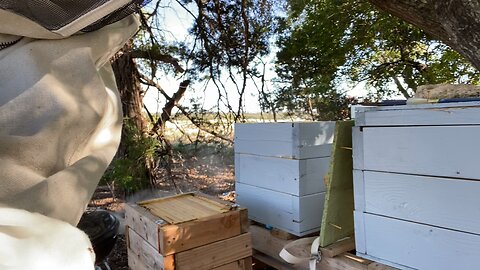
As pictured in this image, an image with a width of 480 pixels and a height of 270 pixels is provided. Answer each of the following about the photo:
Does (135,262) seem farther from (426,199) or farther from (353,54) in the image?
(353,54)

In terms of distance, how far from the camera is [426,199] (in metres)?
0.92

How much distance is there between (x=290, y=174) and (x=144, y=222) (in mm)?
594

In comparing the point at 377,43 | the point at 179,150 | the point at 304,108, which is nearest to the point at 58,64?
the point at 179,150

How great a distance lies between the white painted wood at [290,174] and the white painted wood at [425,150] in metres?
0.28

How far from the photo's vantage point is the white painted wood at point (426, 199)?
85 cm

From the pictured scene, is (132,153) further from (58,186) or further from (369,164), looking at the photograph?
(58,186)

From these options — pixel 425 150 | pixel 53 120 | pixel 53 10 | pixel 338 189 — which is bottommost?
pixel 338 189

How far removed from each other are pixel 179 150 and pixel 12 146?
8.58 ft

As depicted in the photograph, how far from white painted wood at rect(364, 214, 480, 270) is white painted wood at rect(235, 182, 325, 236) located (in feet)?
0.90

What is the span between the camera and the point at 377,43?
407cm

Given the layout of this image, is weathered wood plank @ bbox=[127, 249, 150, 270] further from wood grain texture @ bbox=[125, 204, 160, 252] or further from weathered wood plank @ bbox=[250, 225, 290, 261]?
weathered wood plank @ bbox=[250, 225, 290, 261]

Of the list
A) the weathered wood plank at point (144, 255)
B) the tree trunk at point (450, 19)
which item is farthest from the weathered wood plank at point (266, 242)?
the tree trunk at point (450, 19)

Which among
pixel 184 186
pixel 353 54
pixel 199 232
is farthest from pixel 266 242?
pixel 353 54

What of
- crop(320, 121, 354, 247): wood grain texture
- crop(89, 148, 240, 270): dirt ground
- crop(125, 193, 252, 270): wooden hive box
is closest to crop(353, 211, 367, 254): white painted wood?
crop(320, 121, 354, 247): wood grain texture
